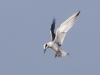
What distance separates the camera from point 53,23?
2633 cm

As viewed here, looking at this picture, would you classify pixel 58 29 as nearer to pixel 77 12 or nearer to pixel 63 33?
pixel 63 33

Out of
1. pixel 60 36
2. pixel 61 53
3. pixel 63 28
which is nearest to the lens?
pixel 61 53

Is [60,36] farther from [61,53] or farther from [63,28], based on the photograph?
[61,53]

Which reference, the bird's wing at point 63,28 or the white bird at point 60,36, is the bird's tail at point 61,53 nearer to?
the white bird at point 60,36

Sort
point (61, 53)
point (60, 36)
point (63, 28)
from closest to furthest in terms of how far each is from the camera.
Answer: point (61, 53) < point (63, 28) < point (60, 36)

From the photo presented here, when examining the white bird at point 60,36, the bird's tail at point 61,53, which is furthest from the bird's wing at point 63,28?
the bird's tail at point 61,53

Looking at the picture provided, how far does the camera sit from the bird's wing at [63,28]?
2295 cm

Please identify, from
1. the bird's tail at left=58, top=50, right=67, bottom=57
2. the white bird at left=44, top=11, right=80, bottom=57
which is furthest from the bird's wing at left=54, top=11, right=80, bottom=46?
the bird's tail at left=58, top=50, right=67, bottom=57

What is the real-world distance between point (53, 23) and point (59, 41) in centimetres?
235

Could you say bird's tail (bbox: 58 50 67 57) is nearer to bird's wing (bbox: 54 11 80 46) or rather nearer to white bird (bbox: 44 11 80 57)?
white bird (bbox: 44 11 80 57)

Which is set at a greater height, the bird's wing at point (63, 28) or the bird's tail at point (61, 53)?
the bird's wing at point (63, 28)

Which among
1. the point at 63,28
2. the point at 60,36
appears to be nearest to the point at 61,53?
the point at 60,36

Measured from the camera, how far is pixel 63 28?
77.4 feet

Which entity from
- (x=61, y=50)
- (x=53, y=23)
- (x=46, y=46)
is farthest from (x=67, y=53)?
(x=53, y=23)
